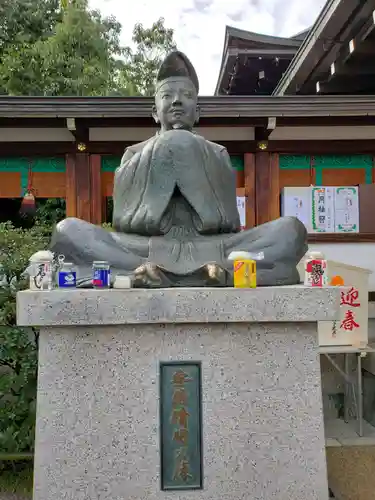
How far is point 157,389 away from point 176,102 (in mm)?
2029

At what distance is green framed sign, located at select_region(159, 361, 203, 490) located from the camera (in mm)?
2305

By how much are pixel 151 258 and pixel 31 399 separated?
4.00 ft

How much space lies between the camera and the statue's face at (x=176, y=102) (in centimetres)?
350

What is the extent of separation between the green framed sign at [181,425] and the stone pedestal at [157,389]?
0.10ft

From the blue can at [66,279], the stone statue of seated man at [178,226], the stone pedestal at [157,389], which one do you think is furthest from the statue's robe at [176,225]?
the stone pedestal at [157,389]

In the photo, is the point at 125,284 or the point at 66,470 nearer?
the point at 66,470

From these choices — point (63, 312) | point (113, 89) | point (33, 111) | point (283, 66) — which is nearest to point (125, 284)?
point (63, 312)

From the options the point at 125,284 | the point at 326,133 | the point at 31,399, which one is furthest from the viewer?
the point at 326,133

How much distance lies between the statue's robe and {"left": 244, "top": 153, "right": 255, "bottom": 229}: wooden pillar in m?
2.99

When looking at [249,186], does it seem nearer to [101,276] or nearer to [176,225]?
[176,225]

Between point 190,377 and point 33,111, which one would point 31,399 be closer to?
point 190,377

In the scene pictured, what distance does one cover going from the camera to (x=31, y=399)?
320 centimetres

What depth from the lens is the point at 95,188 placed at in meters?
6.32

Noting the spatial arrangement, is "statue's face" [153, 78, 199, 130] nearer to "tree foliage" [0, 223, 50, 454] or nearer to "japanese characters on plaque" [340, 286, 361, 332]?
"tree foliage" [0, 223, 50, 454]
